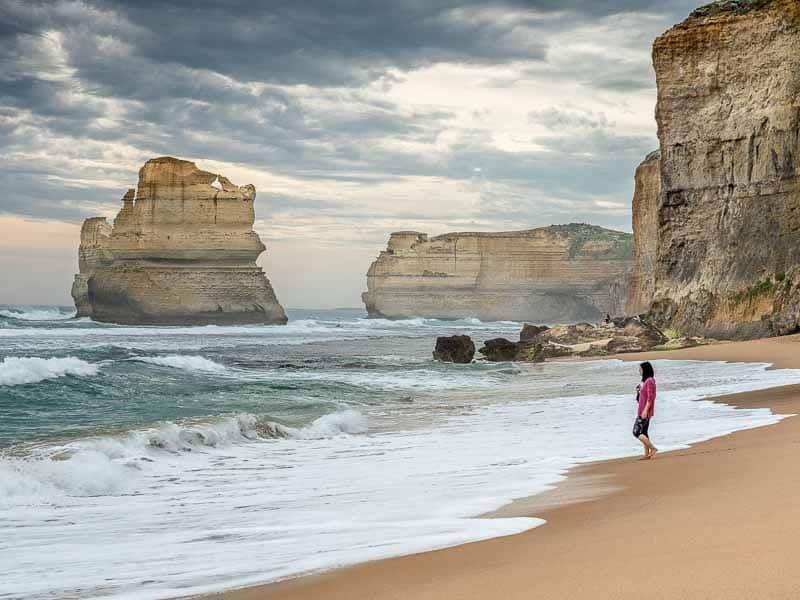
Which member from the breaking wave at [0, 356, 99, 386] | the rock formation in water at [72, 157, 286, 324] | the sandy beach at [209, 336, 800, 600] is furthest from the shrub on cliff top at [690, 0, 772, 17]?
the rock formation in water at [72, 157, 286, 324]

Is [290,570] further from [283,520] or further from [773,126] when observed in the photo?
[773,126]

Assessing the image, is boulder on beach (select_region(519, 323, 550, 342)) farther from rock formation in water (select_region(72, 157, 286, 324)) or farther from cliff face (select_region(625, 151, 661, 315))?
rock formation in water (select_region(72, 157, 286, 324))

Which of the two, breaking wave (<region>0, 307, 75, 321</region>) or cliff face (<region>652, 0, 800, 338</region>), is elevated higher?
cliff face (<region>652, 0, 800, 338</region>)

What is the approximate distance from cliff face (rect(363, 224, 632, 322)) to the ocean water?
255 feet

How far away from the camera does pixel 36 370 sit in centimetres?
1920

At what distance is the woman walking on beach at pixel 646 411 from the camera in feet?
24.5

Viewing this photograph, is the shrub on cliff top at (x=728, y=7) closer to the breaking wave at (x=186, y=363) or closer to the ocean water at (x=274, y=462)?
the ocean water at (x=274, y=462)

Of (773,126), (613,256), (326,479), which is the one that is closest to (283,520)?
(326,479)

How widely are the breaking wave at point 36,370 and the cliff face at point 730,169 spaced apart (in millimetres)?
19170

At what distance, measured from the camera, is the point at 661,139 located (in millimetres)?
32531

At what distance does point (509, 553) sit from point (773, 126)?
26.9m

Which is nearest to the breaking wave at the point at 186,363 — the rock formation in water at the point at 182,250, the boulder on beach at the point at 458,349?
the boulder on beach at the point at 458,349

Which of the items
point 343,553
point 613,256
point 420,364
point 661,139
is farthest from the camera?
point 613,256

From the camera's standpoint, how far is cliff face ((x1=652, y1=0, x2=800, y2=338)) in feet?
89.0
